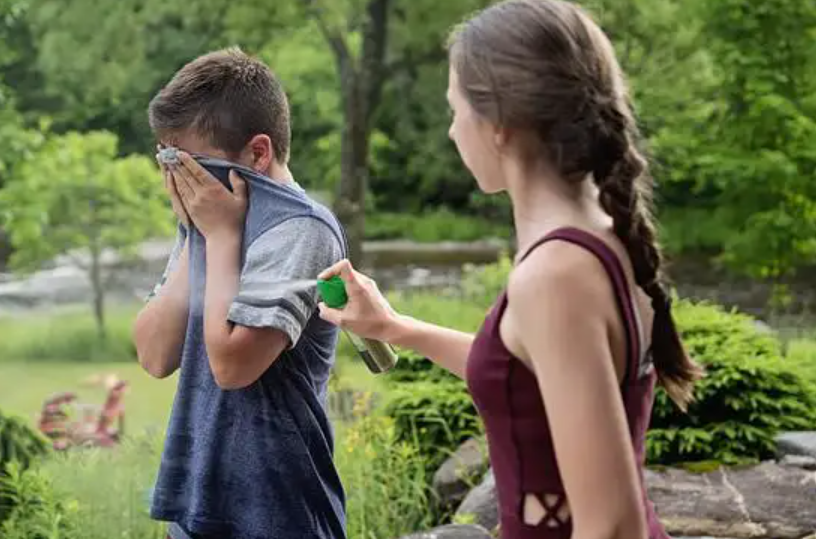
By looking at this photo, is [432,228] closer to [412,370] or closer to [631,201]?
[412,370]

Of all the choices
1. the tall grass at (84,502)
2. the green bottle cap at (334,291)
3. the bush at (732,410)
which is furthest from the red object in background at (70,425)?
the green bottle cap at (334,291)

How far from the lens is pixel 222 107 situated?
6.06ft

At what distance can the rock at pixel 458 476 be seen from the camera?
4004 mm

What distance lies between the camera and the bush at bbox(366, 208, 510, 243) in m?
19.9

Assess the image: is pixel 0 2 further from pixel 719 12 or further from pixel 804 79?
pixel 804 79

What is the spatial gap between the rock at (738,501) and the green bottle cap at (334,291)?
2.05m

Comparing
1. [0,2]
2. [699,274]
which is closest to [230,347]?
[0,2]

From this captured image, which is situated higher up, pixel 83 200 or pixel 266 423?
pixel 266 423

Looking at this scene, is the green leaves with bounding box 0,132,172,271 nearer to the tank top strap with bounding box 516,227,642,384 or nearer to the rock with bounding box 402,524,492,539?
the rock with bounding box 402,524,492,539

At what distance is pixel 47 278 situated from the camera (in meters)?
15.5

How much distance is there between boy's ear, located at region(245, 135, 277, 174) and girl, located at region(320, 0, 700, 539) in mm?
552

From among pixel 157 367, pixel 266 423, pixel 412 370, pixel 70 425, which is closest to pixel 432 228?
→ pixel 70 425

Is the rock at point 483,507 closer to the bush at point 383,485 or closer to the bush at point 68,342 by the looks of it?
the bush at point 383,485

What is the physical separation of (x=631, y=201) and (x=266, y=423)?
0.70 meters
